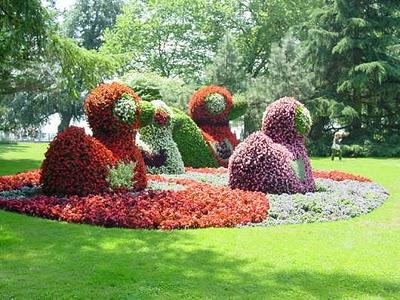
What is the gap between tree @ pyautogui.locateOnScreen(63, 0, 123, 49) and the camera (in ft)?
173

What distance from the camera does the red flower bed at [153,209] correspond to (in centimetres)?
857

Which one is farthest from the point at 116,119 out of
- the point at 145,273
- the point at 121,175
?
the point at 145,273

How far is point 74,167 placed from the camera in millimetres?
10406

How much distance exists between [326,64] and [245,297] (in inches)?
1084

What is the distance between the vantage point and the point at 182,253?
682 centimetres

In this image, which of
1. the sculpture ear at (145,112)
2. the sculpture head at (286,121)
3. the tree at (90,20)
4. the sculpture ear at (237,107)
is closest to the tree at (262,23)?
the tree at (90,20)

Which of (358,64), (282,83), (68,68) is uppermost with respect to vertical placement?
(358,64)

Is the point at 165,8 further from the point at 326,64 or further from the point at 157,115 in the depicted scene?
the point at 157,115

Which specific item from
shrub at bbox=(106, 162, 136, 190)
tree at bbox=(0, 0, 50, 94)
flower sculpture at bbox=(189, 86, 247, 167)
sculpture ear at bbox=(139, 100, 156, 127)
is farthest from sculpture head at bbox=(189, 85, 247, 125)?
shrub at bbox=(106, 162, 136, 190)

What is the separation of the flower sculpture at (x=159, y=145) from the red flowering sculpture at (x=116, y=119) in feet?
13.5

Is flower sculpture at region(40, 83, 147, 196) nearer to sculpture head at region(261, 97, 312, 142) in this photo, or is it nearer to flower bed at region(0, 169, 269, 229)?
flower bed at region(0, 169, 269, 229)

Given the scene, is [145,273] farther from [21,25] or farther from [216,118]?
[216,118]

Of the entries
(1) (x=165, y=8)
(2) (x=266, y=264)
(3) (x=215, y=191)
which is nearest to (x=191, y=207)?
(3) (x=215, y=191)

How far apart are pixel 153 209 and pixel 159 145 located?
710 cm
